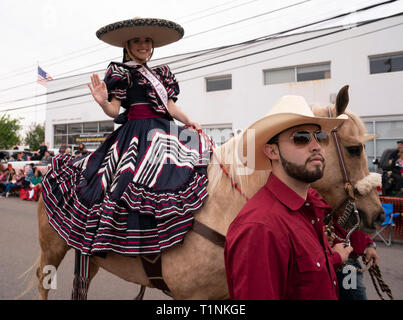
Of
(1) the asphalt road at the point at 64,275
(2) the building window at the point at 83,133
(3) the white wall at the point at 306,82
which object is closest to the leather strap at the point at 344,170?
(1) the asphalt road at the point at 64,275

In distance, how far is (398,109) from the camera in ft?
39.2

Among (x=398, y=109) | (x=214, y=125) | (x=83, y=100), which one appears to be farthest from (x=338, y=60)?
(x=83, y=100)

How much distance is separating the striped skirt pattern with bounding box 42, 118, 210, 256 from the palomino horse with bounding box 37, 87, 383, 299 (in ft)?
0.35

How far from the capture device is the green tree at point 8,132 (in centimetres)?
3554

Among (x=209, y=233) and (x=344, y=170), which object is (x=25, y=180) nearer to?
(x=209, y=233)

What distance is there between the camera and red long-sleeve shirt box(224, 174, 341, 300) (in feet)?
3.94

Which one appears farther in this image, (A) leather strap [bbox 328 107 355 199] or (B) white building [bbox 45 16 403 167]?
(B) white building [bbox 45 16 403 167]

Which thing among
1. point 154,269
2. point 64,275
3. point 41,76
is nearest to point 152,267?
point 154,269

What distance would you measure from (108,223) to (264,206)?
1244 mm

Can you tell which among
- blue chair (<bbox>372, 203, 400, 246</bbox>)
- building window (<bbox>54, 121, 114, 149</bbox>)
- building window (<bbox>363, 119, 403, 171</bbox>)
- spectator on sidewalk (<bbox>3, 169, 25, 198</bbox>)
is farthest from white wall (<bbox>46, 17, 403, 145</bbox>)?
spectator on sidewalk (<bbox>3, 169, 25, 198</bbox>)

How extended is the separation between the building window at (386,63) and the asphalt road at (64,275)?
8.90 m

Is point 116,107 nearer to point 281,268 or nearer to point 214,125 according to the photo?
point 281,268

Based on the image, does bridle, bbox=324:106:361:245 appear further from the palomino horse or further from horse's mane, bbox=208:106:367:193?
horse's mane, bbox=208:106:367:193

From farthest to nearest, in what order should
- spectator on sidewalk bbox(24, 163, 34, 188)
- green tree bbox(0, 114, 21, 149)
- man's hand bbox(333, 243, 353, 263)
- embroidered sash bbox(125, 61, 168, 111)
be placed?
green tree bbox(0, 114, 21, 149) < spectator on sidewalk bbox(24, 163, 34, 188) < embroidered sash bbox(125, 61, 168, 111) < man's hand bbox(333, 243, 353, 263)
